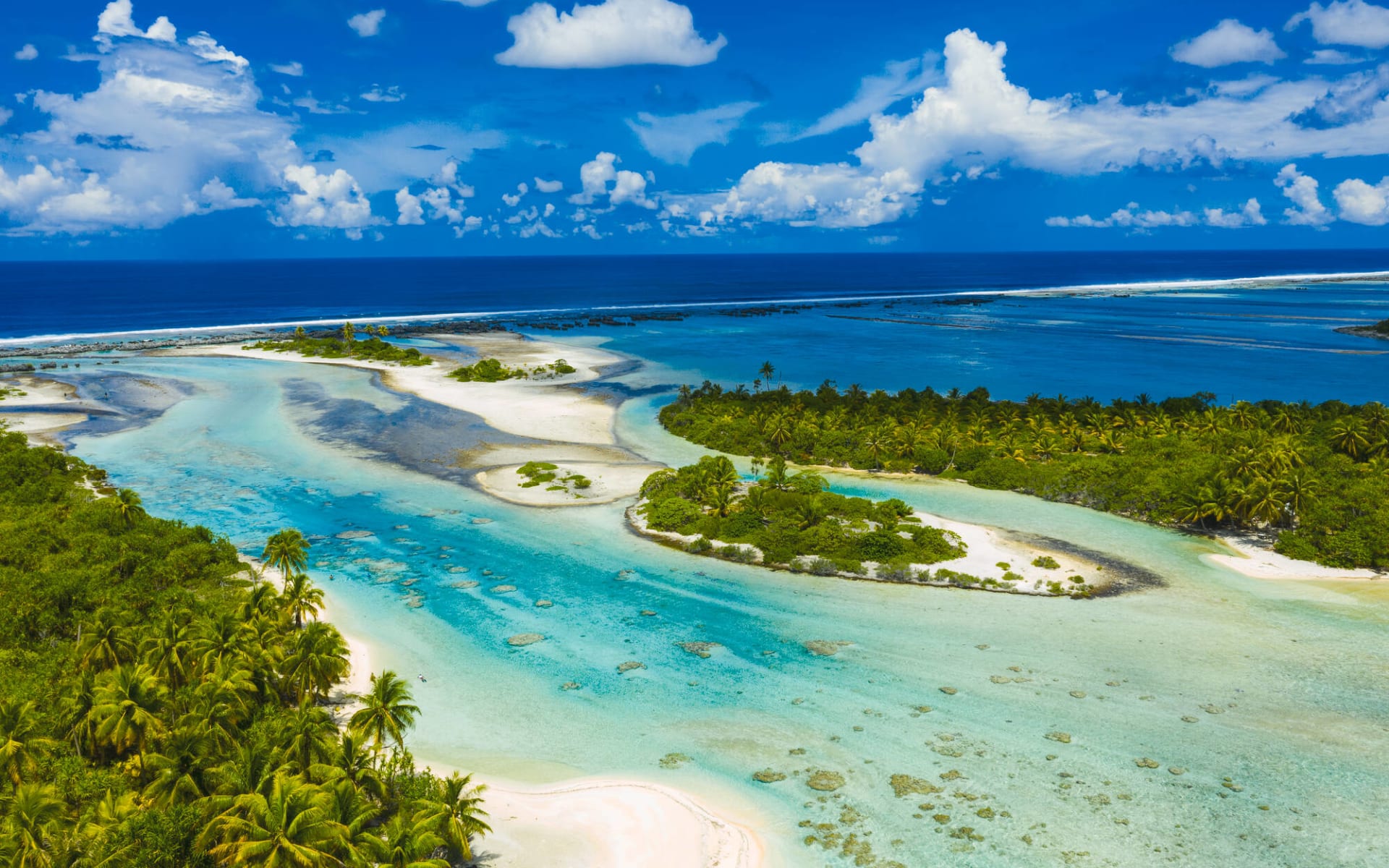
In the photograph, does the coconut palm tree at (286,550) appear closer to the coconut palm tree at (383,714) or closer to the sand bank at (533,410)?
the coconut palm tree at (383,714)

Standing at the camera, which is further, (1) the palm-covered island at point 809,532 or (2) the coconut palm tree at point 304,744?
(1) the palm-covered island at point 809,532

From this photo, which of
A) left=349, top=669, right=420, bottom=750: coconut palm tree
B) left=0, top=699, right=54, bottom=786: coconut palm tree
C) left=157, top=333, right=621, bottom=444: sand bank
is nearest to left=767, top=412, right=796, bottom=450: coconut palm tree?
left=157, top=333, right=621, bottom=444: sand bank

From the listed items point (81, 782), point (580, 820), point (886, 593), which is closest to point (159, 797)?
point (81, 782)

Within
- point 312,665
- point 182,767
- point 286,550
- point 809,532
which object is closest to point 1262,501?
point 809,532

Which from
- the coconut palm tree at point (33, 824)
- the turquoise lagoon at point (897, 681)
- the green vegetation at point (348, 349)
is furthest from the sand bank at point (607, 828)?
the green vegetation at point (348, 349)

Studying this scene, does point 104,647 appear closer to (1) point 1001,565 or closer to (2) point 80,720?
(2) point 80,720

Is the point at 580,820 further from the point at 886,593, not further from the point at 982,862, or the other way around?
the point at 886,593
